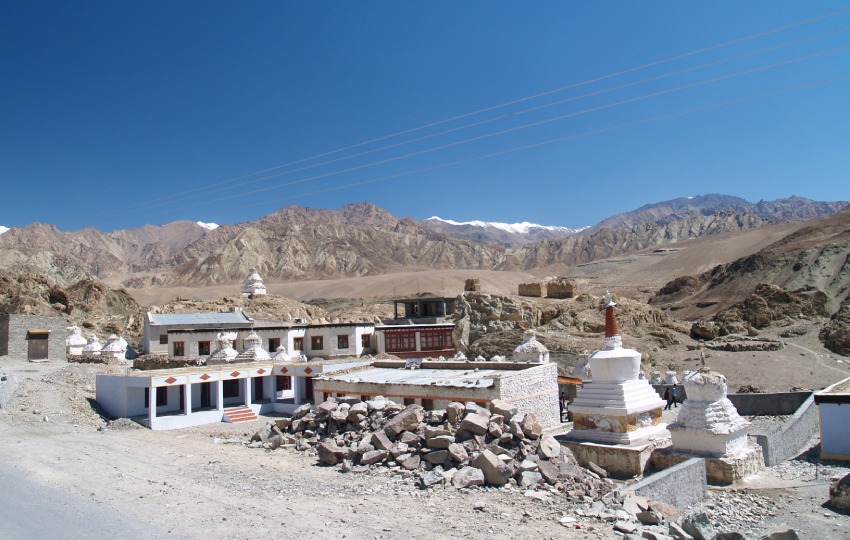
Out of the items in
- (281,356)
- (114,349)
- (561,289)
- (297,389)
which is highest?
(561,289)

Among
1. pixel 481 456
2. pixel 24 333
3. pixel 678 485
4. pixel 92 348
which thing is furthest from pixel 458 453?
pixel 92 348

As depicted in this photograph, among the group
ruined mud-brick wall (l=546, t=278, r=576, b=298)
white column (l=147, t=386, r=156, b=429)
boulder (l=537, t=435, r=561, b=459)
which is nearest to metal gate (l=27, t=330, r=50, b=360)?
white column (l=147, t=386, r=156, b=429)

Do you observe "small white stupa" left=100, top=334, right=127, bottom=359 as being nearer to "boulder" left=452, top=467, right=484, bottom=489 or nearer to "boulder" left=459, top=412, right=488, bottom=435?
"boulder" left=459, top=412, right=488, bottom=435

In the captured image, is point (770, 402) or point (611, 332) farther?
point (770, 402)

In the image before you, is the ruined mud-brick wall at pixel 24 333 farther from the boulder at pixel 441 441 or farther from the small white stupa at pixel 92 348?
the boulder at pixel 441 441

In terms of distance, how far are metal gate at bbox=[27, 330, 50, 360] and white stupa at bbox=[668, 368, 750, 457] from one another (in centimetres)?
3517

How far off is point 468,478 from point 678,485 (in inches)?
165

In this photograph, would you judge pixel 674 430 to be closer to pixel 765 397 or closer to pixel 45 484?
pixel 765 397

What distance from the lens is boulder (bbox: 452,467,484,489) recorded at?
12484mm

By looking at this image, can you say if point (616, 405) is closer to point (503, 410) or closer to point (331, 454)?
point (503, 410)

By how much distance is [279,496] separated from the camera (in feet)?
39.9

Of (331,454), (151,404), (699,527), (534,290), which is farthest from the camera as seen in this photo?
(534,290)

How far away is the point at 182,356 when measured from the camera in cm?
3478

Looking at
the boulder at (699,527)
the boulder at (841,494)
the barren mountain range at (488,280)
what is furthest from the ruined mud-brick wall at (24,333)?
the boulder at (841,494)
